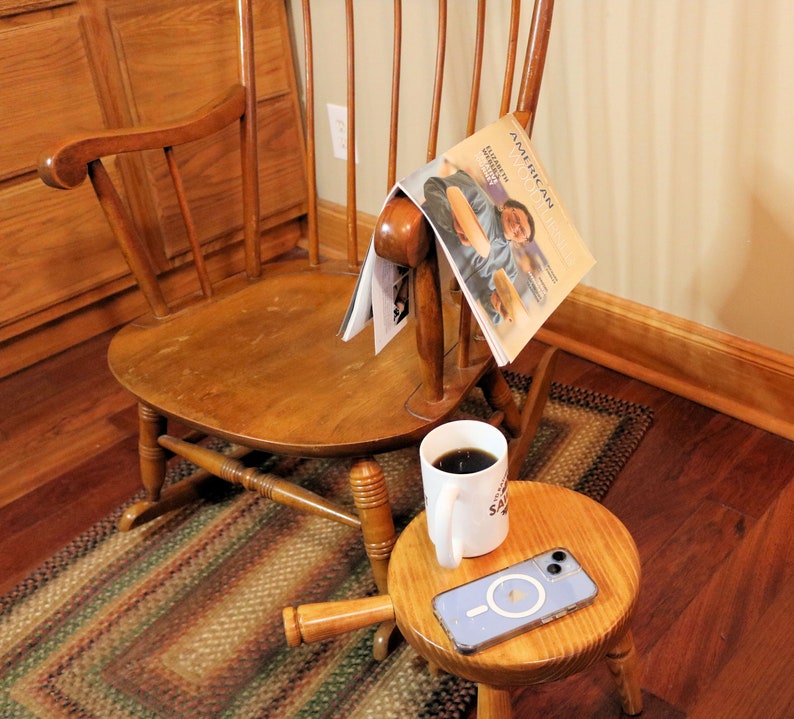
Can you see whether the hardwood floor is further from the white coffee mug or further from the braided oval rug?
the white coffee mug

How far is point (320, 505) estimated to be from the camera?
3.51 ft

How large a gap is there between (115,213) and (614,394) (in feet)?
2.81

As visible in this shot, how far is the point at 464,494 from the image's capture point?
28.5 inches

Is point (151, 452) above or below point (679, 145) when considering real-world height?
below

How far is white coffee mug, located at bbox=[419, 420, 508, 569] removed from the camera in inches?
28.4

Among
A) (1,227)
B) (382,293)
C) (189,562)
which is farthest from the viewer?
(1,227)

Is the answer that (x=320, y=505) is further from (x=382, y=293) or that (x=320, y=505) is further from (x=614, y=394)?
(x=614, y=394)

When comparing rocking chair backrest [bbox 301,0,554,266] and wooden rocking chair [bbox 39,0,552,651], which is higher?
rocking chair backrest [bbox 301,0,554,266]

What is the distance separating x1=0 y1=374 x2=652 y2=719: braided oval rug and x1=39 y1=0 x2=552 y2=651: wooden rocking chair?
0.08 meters

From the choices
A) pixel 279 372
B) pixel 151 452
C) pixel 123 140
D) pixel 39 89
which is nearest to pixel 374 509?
pixel 279 372

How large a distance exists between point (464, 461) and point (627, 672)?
30 centimetres

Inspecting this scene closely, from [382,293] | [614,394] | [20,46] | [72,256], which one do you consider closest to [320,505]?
[382,293]

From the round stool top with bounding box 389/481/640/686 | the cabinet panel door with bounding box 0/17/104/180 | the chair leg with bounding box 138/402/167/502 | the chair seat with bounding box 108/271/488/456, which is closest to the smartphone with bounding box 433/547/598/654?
the round stool top with bounding box 389/481/640/686

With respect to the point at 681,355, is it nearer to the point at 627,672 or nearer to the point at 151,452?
the point at 627,672
